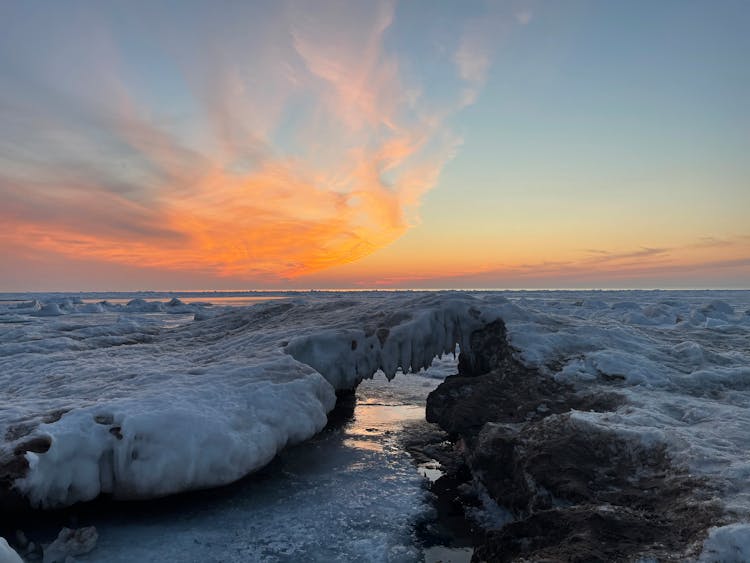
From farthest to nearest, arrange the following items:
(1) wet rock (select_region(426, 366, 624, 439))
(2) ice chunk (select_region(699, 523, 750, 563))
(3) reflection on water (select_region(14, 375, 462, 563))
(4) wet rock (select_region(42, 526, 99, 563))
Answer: (1) wet rock (select_region(426, 366, 624, 439)) → (3) reflection on water (select_region(14, 375, 462, 563)) → (4) wet rock (select_region(42, 526, 99, 563)) → (2) ice chunk (select_region(699, 523, 750, 563))

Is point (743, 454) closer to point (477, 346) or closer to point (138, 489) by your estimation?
point (477, 346)

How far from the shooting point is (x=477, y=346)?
10578 millimetres

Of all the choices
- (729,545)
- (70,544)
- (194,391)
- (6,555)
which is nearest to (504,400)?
(729,545)

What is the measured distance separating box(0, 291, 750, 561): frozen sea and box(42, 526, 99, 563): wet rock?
0.15 m

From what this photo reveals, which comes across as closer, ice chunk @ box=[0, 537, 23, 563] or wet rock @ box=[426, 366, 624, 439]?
ice chunk @ box=[0, 537, 23, 563]

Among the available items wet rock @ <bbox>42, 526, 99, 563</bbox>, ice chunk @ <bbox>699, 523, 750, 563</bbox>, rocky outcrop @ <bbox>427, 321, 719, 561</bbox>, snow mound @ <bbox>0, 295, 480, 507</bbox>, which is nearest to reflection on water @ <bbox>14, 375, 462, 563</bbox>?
wet rock @ <bbox>42, 526, 99, 563</bbox>

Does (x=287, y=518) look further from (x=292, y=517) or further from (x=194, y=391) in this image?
(x=194, y=391)

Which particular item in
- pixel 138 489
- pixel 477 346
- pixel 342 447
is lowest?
pixel 342 447

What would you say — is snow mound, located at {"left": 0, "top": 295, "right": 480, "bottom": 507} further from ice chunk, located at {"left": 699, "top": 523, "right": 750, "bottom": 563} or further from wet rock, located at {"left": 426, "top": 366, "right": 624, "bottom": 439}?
ice chunk, located at {"left": 699, "top": 523, "right": 750, "bottom": 563}

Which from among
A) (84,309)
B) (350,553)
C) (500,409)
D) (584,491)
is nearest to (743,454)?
(584,491)

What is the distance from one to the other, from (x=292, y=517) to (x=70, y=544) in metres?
2.44

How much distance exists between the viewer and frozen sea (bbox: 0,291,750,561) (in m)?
5.34

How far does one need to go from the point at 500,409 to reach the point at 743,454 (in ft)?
11.8

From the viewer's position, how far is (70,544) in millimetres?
4980
